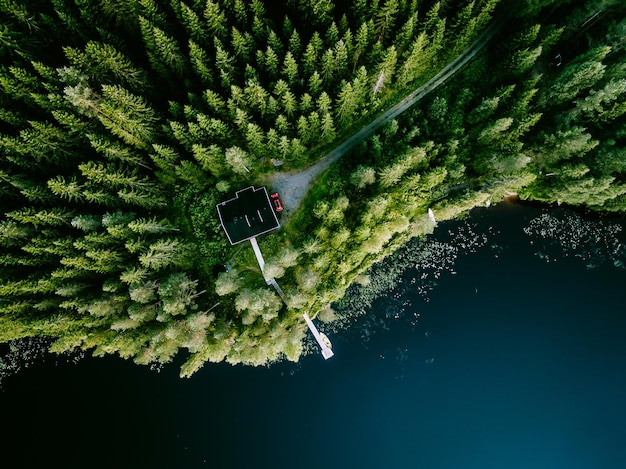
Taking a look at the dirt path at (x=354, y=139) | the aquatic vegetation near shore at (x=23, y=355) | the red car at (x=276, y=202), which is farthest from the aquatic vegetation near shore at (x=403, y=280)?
the aquatic vegetation near shore at (x=23, y=355)

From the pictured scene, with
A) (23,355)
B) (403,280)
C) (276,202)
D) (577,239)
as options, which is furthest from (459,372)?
(23,355)

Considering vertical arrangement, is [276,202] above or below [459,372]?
above

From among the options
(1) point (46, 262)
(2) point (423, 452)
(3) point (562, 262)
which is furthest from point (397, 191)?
(1) point (46, 262)

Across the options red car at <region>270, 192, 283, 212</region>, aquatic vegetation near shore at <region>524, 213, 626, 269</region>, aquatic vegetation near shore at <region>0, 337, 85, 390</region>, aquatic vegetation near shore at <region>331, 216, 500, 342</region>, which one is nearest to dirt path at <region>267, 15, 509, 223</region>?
red car at <region>270, 192, 283, 212</region>

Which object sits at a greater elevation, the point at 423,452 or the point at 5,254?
the point at 5,254

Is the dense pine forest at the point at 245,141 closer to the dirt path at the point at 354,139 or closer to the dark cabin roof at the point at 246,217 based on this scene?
the dirt path at the point at 354,139

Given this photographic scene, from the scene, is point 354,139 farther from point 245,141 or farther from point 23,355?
point 23,355

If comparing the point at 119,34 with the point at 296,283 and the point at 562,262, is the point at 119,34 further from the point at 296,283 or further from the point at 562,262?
the point at 562,262
